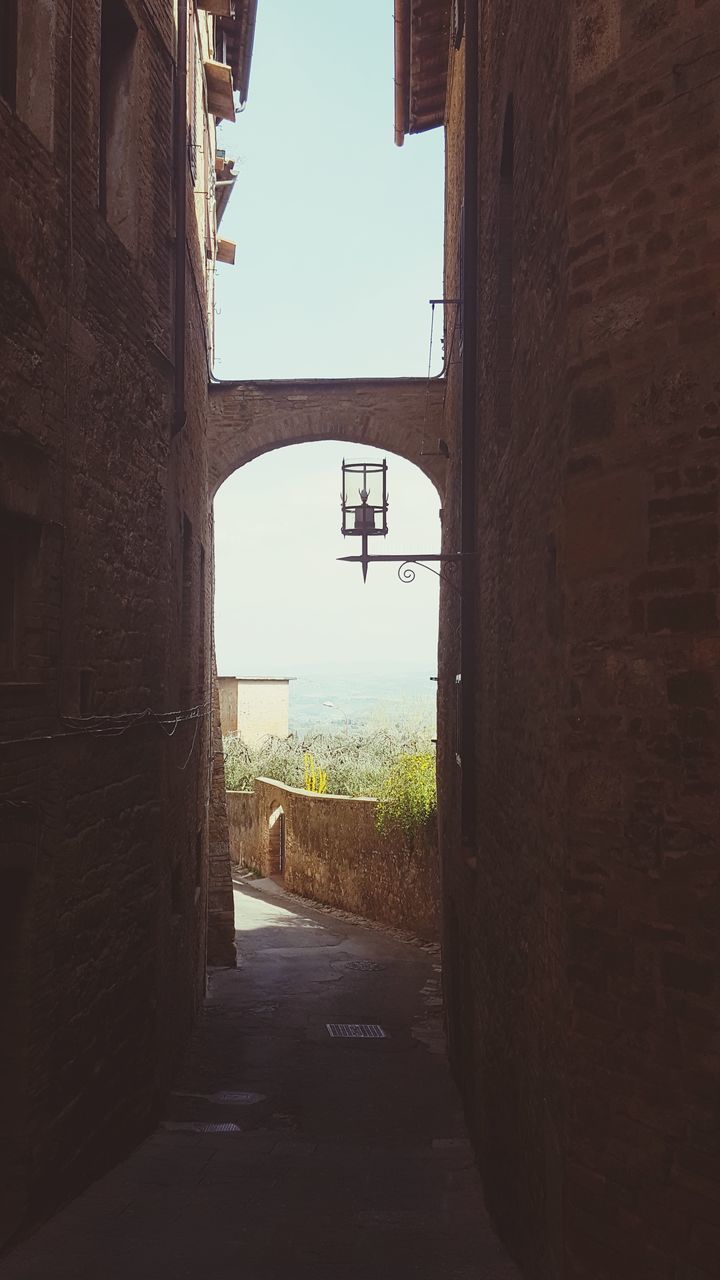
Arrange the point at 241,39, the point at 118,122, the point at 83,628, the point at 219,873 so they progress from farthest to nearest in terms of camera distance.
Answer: the point at 219,873
the point at 241,39
the point at 118,122
the point at 83,628

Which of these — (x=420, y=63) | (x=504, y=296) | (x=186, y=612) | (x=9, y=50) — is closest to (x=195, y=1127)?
(x=186, y=612)

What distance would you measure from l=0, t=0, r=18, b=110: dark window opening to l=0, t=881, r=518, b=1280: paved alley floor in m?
5.78

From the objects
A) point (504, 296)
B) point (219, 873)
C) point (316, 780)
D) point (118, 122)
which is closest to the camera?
point (504, 296)

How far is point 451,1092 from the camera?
9648 mm

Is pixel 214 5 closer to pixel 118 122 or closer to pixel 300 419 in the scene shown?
pixel 118 122

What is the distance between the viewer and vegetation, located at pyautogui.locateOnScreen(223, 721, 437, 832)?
670 inches

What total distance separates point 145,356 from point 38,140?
2138 millimetres

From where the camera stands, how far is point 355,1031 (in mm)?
12086

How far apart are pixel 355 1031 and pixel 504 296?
842 cm

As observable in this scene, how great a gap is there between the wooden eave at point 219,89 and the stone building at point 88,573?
399cm

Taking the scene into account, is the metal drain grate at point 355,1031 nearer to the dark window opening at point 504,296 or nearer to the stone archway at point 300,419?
the stone archway at point 300,419

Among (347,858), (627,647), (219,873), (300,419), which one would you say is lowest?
(347,858)

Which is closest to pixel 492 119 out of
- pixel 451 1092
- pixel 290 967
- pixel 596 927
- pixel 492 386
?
A: pixel 492 386

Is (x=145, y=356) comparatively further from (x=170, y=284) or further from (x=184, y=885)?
(x=184, y=885)
